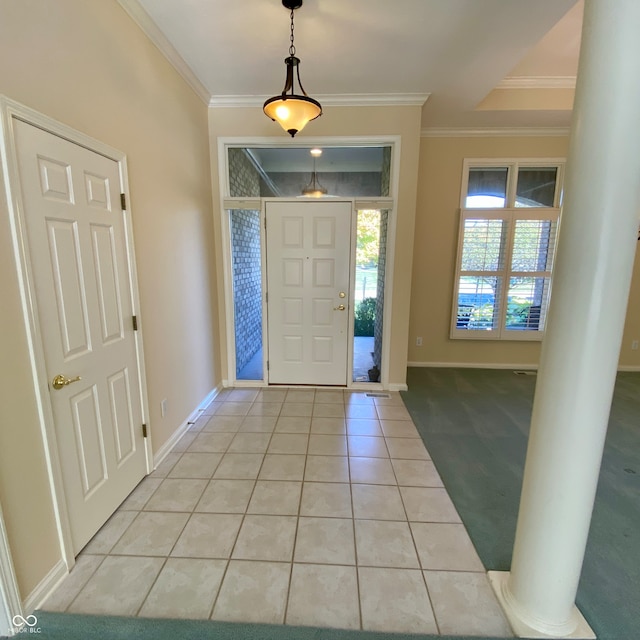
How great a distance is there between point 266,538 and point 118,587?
67 cm

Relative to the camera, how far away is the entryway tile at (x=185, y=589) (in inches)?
52.2

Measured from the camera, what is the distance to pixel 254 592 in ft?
4.61

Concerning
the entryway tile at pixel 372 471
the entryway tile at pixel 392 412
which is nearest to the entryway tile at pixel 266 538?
the entryway tile at pixel 372 471

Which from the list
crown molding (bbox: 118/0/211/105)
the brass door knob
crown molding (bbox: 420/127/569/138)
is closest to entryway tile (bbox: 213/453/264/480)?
the brass door knob

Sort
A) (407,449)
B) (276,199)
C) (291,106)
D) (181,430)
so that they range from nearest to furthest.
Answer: (291,106) < (407,449) < (181,430) < (276,199)

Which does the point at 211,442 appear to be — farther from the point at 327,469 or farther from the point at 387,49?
the point at 387,49

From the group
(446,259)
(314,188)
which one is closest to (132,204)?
(314,188)

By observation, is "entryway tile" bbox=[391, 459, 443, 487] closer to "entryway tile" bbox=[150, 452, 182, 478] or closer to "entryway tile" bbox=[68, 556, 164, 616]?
"entryway tile" bbox=[68, 556, 164, 616]

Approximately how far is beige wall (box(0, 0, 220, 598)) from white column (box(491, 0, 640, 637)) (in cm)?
198

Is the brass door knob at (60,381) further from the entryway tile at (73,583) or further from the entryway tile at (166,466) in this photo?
the entryway tile at (166,466)

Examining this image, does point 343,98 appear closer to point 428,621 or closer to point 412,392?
point 412,392

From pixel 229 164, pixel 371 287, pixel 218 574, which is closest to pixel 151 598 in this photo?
pixel 218 574

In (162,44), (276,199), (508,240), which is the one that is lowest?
(508,240)

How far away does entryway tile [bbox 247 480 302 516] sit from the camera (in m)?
1.87
